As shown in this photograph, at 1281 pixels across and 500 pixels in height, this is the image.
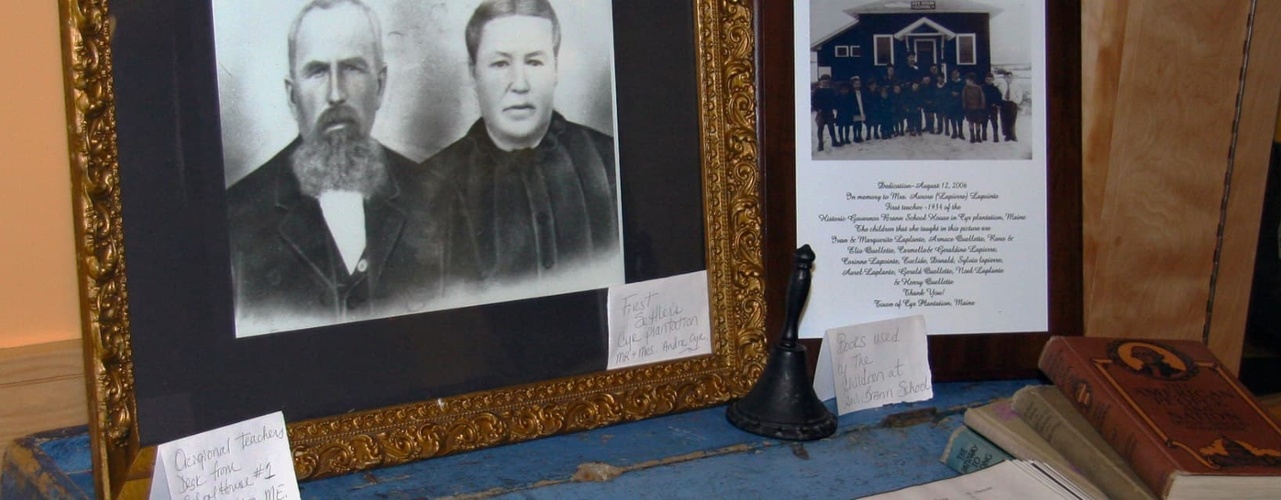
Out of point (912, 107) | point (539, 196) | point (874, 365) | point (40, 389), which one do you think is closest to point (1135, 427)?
point (874, 365)

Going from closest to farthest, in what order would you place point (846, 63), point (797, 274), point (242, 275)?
1. point (242, 275)
2. point (797, 274)
3. point (846, 63)

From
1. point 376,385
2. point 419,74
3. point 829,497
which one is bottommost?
point 829,497

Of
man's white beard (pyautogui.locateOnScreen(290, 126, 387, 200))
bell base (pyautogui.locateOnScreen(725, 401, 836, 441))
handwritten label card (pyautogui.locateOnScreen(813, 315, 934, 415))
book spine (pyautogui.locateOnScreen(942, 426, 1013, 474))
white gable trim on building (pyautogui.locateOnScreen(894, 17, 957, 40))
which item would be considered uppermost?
white gable trim on building (pyautogui.locateOnScreen(894, 17, 957, 40))

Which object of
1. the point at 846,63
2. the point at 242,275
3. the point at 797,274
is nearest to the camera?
the point at 242,275

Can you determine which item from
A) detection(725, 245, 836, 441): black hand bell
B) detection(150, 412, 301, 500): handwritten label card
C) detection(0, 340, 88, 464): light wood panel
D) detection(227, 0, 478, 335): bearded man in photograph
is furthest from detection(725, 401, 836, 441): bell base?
detection(0, 340, 88, 464): light wood panel

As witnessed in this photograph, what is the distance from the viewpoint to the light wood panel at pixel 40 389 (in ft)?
3.38

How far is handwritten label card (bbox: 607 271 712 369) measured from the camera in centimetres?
105

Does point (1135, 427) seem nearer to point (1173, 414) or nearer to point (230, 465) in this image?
point (1173, 414)

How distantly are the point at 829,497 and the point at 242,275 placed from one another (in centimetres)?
52

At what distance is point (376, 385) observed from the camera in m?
0.94

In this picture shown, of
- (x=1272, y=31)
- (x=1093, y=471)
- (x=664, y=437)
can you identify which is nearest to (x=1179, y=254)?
(x=1272, y=31)

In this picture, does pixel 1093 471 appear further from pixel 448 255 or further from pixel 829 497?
pixel 448 255

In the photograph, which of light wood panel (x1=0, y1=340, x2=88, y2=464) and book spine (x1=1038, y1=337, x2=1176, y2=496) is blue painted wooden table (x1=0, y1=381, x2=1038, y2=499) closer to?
light wood panel (x1=0, y1=340, x2=88, y2=464)

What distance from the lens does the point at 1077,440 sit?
0.97m
